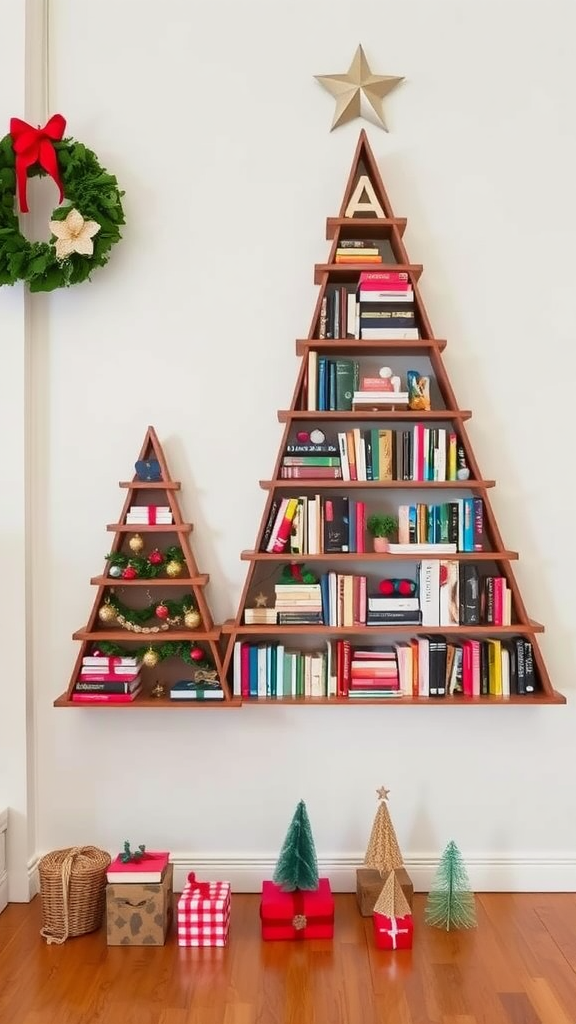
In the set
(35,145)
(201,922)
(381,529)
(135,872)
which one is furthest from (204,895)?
(35,145)

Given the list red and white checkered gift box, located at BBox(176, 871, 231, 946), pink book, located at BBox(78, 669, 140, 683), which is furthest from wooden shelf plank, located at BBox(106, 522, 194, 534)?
red and white checkered gift box, located at BBox(176, 871, 231, 946)

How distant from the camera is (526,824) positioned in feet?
9.13

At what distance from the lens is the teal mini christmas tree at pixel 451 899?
2.50m

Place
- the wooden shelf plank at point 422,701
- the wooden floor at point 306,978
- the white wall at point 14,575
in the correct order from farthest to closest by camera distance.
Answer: the white wall at point 14,575
the wooden shelf plank at point 422,701
the wooden floor at point 306,978

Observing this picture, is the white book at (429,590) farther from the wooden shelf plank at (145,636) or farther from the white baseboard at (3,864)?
the white baseboard at (3,864)

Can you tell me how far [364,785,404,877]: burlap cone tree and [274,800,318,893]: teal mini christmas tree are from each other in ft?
0.62

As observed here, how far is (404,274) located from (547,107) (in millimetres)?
795

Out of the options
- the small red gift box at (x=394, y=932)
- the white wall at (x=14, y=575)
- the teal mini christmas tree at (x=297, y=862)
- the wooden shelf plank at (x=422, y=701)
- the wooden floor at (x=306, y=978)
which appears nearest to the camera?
the wooden floor at (x=306, y=978)

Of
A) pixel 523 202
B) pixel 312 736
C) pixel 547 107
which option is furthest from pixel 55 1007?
pixel 547 107

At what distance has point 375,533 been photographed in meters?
2.67

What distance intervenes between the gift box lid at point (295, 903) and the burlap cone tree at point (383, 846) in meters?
0.17

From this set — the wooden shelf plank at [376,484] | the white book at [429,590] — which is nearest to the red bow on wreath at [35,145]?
the wooden shelf plank at [376,484]

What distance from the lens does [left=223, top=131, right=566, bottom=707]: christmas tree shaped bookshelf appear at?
2.62 metres

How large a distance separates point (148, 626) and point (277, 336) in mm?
1059
